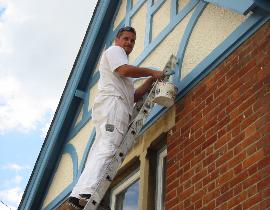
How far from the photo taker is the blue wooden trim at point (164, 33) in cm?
736

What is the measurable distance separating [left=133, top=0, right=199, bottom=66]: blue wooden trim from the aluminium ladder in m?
0.61

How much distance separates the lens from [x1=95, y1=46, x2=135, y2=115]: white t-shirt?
671 centimetres

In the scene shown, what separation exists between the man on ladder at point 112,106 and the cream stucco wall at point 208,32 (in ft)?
1.22

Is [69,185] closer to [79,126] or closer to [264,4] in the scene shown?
[79,126]

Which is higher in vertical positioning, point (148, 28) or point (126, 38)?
point (148, 28)

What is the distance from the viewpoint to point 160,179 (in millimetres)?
6832

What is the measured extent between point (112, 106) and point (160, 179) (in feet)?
3.12

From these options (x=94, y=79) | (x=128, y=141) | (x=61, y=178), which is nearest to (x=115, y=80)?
(x=128, y=141)

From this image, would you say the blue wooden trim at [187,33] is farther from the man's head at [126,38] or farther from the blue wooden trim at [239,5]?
the blue wooden trim at [239,5]

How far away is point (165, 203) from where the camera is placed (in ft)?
20.7

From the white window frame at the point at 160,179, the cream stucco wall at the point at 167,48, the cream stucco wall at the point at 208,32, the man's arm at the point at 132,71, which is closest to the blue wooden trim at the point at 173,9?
the cream stucco wall at the point at 167,48

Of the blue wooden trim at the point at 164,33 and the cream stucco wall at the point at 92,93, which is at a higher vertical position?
the cream stucco wall at the point at 92,93

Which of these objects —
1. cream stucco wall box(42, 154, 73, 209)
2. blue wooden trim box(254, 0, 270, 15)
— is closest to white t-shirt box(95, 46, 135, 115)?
blue wooden trim box(254, 0, 270, 15)

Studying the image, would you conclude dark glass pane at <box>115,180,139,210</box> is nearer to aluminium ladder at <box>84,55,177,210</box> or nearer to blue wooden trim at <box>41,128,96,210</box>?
aluminium ladder at <box>84,55,177,210</box>
